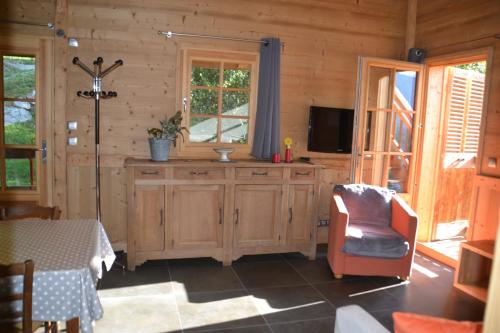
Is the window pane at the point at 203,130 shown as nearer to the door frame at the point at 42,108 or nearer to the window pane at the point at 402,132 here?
the door frame at the point at 42,108

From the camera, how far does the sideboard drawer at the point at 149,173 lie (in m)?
3.59

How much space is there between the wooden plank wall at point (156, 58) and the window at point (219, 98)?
0.13 meters

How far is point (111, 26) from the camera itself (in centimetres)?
382

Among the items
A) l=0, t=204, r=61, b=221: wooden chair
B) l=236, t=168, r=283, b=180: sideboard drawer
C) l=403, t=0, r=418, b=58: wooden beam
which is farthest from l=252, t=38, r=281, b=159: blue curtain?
l=0, t=204, r=61, b=221: wooden chair

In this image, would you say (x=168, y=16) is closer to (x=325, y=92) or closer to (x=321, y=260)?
(x=325, y=92)

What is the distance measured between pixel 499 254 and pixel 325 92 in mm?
4113

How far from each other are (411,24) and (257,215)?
9.40ft

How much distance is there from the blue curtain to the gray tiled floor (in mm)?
1183

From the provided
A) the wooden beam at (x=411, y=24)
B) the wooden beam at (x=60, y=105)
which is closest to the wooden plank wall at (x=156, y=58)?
the wooden beam at (x=60, y=105)

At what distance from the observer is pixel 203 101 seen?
13.6 feet

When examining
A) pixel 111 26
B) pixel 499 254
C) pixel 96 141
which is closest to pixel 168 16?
pixel 111 26

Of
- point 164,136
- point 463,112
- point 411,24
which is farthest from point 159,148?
point 463,112

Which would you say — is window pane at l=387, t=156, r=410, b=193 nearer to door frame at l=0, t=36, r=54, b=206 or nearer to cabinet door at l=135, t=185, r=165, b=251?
cabinet door at l=135, t=185, r=165, b=251

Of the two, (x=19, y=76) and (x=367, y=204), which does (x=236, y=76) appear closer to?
(x=367, y=204)
